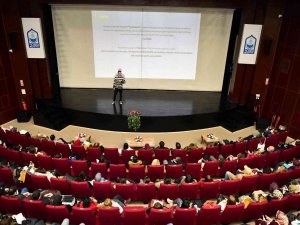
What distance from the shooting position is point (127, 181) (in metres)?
7.86

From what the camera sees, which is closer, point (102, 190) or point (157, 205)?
point (157, 205)

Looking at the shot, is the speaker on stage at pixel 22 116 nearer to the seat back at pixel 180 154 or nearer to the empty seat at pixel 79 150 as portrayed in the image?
the empty seat at pixel 79 150

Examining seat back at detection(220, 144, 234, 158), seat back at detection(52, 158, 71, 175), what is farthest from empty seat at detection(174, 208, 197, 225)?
seat back at detection(52, 158, 71, 175)

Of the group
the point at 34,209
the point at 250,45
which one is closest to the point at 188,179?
the point at 34,209

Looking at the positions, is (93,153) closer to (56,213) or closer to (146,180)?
(146,180)

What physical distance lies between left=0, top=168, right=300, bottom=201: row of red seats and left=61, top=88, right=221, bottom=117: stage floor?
4.36m

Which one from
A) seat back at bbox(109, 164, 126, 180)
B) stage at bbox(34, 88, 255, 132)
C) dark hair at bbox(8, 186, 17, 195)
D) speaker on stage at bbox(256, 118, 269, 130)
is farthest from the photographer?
speaker on stage at bbox(256, 118, 269, 130)

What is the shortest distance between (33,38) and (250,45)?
8.63 m

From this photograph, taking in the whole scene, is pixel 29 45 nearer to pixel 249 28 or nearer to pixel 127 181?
pixel 127 181

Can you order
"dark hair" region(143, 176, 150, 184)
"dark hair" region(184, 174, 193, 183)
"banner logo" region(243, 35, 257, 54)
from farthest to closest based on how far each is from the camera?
"banner logo" region(243, 35, 257, 54) < "dark hair" region(143, 176, 150, 184) < "dark hair" region(184, 174, 193, 183)

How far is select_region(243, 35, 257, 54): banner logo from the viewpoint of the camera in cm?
1184

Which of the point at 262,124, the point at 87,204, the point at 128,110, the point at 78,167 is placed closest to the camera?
the point at 87,204

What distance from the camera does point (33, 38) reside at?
11.7m

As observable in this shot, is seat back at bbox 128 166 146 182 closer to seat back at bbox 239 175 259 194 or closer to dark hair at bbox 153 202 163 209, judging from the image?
dark hair at bbox 153 202 163 209
